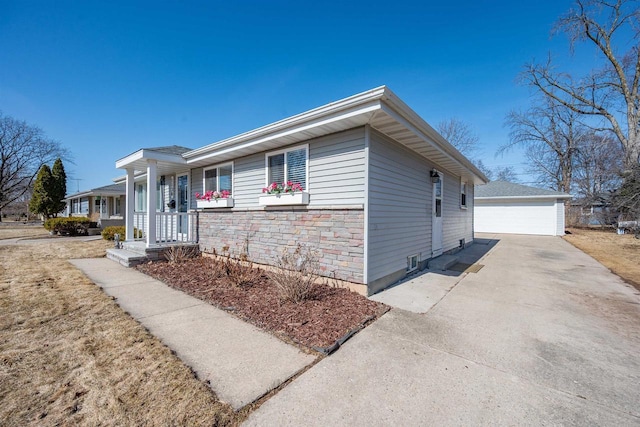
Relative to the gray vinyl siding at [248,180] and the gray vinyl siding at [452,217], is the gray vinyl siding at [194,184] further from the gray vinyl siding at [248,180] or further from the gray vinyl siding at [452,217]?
the gray vinyl siding at [452,217]

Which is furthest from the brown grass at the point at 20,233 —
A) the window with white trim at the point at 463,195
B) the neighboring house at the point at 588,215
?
the neighboring house at the point at 588,215

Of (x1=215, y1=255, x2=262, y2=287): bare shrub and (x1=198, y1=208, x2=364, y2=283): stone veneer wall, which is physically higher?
(x1=198, y1=208, x2=364, y2=283): stone veneer wall

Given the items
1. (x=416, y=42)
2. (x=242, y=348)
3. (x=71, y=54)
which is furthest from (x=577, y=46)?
(x=71, y=54)

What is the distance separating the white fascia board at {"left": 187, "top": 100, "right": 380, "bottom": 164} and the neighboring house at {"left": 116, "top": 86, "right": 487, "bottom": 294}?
0.02 meters

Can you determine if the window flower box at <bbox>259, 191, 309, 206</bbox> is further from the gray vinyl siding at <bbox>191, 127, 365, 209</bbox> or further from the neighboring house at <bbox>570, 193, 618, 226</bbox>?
the neighboring house at <bbox>570, 193, 618, 226</bbox>

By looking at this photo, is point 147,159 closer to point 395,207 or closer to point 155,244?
point 155,244

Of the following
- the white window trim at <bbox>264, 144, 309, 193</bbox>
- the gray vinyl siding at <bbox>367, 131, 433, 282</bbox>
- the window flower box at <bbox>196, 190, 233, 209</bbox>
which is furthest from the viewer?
the window flower box at <bbox>196, 190, 233, 209</bbox>

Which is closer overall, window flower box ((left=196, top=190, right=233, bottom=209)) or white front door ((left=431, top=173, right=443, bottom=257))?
window flower box ((left=196, top=190, right=233, bottom=209))

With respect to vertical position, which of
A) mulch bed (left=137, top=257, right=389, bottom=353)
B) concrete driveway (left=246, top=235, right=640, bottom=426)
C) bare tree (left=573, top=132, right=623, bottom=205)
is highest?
bare tree (left=573, top=132, right=623, bottom=205)

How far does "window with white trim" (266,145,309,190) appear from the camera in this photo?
5.11 m

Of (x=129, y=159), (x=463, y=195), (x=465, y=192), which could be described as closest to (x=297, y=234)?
(x=129, y=159)

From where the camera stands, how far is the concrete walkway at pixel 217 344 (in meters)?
2.12

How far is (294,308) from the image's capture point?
3.67 meters

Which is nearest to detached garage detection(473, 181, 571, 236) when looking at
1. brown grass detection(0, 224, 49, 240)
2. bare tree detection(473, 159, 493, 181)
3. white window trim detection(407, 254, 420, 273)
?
bare tree detection(473, 159, 493, 181)
